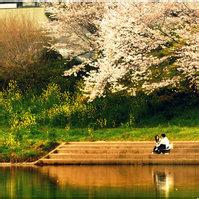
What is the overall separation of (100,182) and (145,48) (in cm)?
1360

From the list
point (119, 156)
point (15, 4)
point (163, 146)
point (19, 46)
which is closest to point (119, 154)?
point (119, 156)

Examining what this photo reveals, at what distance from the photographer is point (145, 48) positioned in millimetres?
41938

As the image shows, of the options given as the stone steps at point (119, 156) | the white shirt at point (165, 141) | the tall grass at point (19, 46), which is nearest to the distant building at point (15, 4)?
the tall grass at point (19, 46)

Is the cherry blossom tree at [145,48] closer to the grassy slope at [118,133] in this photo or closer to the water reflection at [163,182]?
the grassy slope at [118,133]

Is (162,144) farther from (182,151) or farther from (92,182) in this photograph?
(92,182)

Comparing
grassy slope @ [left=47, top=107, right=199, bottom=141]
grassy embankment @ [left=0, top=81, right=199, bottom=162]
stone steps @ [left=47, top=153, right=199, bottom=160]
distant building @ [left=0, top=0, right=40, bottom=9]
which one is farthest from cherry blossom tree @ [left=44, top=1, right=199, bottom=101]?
distant building @ [left=0, top=0, right=40, bottom=9]

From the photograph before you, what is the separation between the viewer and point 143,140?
39094 millimetres

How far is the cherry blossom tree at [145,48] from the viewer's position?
1625 inches

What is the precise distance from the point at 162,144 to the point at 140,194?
1027cm

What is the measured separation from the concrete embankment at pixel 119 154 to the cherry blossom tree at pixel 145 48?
489cm

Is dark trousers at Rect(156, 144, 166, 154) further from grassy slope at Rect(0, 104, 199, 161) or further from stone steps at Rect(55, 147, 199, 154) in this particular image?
grassy slope at Rect(0, 104, 199, 161)

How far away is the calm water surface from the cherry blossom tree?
799 cm

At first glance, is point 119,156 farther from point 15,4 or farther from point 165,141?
point 15,4

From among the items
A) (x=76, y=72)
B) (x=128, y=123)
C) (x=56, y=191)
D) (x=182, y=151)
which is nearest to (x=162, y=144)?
(x=182, y=151)
